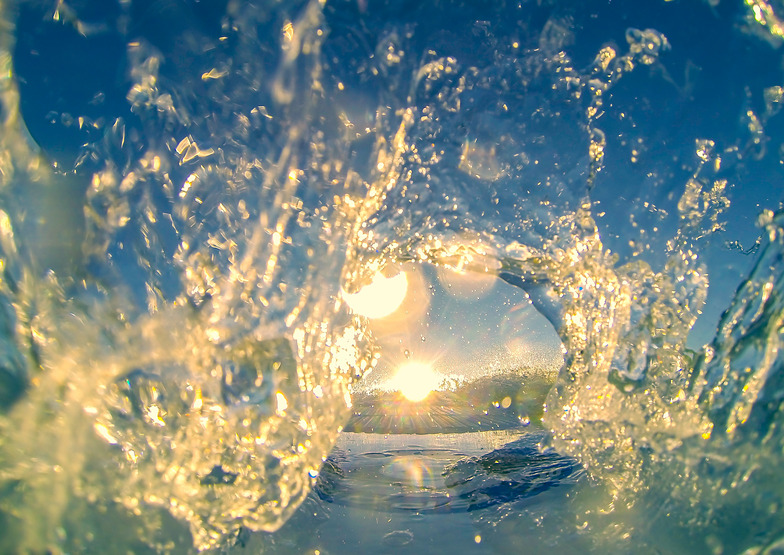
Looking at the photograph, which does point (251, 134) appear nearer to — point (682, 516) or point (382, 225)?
point (382, 225)

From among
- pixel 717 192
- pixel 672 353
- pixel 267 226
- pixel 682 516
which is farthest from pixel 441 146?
pixel 682 516

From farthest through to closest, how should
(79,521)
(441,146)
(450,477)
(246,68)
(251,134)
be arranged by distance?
(450,477), (441,146), (251,134), (246,68), (79,521)

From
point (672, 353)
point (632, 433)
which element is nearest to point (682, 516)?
point (632, 433)

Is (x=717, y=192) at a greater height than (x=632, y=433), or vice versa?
(x=717, y=192)

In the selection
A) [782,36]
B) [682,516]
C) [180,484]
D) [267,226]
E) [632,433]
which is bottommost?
Answer: [682,516]

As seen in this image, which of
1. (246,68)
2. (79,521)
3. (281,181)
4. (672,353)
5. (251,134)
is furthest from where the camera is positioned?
(672,353)

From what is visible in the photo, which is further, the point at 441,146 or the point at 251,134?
the point at 441,146
